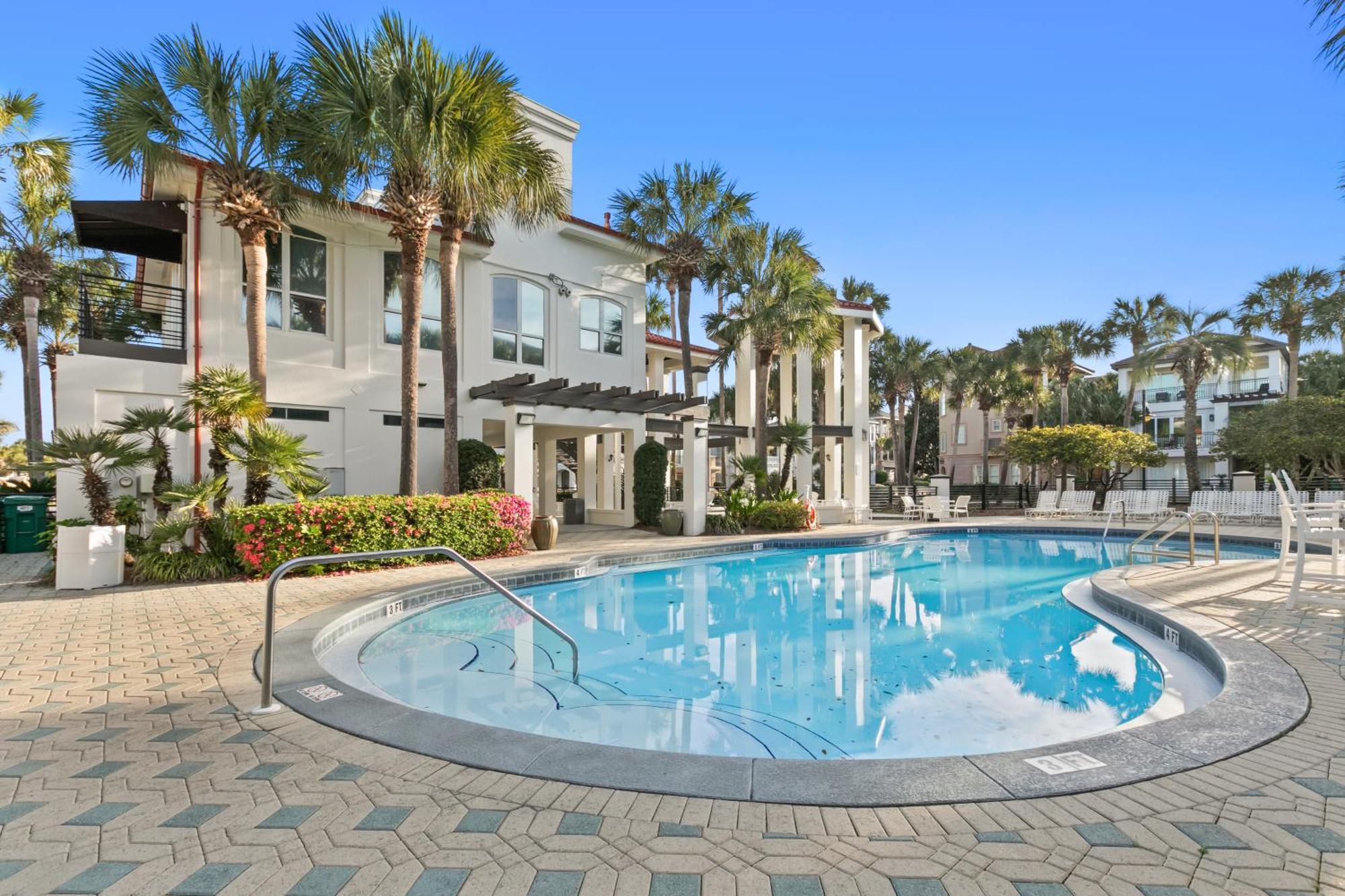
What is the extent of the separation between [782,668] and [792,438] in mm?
13991

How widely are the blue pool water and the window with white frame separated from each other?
8.89m

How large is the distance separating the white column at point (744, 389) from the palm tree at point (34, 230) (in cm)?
1792

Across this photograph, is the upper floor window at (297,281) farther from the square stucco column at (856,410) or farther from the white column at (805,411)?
the square stucco column at (856,410)

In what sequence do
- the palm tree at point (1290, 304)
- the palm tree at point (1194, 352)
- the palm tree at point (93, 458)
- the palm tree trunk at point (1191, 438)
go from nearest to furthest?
the palm tree at point (93, 458) → the palm tree at point (1290, 304) → the palm tree at point (1194, 352) → the palm tree trunk at point (1191, 438)

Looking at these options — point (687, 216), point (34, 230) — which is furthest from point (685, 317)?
point (34, 230)

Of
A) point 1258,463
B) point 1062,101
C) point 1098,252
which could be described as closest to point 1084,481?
point 1258,463

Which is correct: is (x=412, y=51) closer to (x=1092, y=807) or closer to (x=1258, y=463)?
(x=1092, y=807)

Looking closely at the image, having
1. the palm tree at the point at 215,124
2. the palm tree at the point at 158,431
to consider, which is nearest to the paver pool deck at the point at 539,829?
the palm tree at the point at 158,431

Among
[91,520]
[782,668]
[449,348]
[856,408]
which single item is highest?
[449,348]

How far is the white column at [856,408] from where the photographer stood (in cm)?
2205

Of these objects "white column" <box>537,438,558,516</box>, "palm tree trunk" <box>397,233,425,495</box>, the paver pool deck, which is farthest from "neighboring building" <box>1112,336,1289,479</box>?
the paver pool deck

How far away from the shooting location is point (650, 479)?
18.1 metres

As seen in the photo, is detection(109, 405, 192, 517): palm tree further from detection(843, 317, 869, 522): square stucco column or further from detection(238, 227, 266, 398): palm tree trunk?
detection(843, 317, 869, 522): square stucco column

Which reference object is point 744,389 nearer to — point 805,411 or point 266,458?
point 805,411
